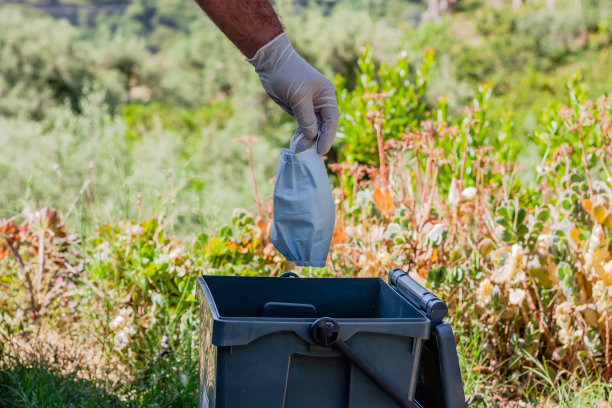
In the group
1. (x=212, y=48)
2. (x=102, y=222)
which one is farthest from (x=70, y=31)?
(x=102, y=222)

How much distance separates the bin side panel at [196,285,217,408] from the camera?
125 cm

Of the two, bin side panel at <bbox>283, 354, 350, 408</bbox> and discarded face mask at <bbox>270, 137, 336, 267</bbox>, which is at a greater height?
discarded face mask at <bbox>270, 137, 336, 267</bbox>

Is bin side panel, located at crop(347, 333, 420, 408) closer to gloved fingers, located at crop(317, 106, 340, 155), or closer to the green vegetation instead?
gloved fingers, located at crop(317, 106, 340, 155)

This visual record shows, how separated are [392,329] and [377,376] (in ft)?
0.33

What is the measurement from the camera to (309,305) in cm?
152

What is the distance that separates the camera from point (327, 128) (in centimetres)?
173

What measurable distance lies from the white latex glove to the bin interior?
1.23ft

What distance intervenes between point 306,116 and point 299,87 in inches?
3.2

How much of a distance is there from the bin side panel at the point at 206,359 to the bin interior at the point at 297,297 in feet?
0.32

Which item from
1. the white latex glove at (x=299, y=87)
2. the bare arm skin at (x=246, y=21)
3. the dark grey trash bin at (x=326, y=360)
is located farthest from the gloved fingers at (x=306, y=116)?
the dark grey trash bin at (x=326, y=360)

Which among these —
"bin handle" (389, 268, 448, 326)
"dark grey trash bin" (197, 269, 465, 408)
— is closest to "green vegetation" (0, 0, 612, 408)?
"bin handle" (389, 268, 448, 326)

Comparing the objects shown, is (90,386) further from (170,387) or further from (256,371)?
(256,371)

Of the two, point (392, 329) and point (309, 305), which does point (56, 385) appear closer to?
point (309, 305)

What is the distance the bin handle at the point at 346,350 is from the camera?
1.16 meters
